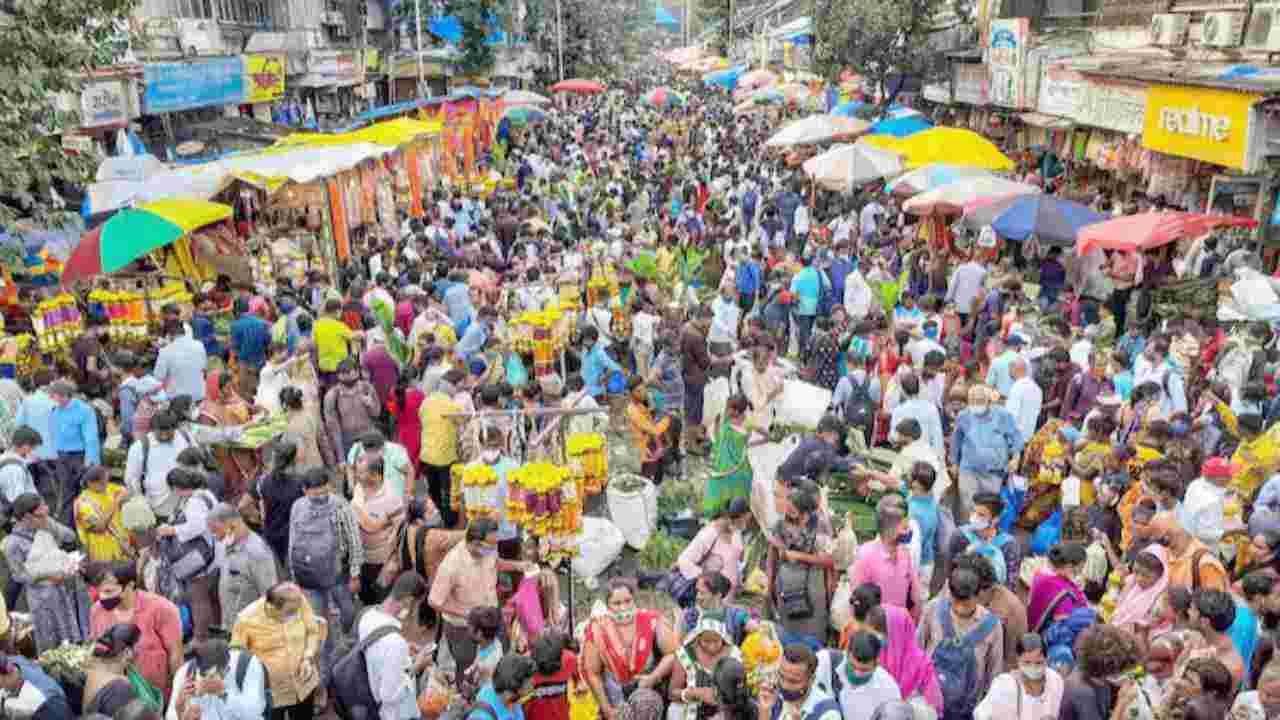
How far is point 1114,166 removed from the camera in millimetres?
16266

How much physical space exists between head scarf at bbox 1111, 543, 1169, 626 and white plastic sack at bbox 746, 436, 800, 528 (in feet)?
7.30

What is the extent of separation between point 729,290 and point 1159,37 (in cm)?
938

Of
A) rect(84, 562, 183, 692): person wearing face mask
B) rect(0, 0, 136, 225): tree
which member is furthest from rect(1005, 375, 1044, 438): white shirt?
rect(0, 0, 136, 225): tree

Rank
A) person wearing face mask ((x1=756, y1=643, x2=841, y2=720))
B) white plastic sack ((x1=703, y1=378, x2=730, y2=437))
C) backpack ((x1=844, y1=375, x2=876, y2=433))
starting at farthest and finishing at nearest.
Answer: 1. white plastic sack ((x1=703, y1=378, x2=730, y2=437))
2. backpack ((x1=844, y1=375, x2=876, y2=433))
3. person wearing face mask ((x1=756, y1=643, x2=841, y2=720))

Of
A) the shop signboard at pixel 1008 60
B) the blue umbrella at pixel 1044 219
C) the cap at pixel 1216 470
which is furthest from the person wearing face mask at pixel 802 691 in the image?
the shop signboard at pixel 1008 60

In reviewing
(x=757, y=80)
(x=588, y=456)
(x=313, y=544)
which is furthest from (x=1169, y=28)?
(x=757, y=80)

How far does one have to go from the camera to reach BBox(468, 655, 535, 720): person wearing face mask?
14.5 ft

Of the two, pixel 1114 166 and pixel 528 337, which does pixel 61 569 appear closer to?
pixel 528 337

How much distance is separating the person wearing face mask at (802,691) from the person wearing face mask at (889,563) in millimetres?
1063

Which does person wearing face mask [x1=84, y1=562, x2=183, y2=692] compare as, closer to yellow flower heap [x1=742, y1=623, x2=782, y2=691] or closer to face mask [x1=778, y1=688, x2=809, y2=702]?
yellow flower heap [x1=742, y1=623, x2=782, y2=691]

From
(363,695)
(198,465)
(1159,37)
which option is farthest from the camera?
(1159,37)

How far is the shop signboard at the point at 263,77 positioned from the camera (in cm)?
2139

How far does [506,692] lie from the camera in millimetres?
4441

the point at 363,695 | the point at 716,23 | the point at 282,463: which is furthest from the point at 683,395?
the point at 716,23
